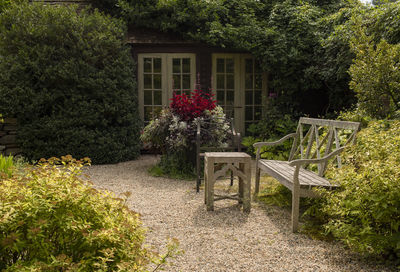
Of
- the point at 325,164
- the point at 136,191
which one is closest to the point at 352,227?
the point at 325,164

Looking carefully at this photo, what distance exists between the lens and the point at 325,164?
3.95m

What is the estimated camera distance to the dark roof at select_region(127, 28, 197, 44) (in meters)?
8.76

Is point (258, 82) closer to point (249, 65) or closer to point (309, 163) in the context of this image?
point (249, 65)

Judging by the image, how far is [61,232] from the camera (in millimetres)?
1656

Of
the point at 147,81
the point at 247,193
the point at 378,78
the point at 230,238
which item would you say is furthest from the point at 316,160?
the point at 147,81

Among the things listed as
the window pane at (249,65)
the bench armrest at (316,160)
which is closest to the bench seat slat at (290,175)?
the bench armrest at (316,160)

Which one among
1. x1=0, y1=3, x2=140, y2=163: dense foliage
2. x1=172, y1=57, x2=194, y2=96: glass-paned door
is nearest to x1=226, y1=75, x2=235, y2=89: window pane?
x1=172, y1=57, x2=194, y2=96: glass-paned door

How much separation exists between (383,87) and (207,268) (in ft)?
11.1

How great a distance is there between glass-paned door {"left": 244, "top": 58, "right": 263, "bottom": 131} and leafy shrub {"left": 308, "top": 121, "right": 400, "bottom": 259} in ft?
20.8

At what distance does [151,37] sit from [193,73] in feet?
4.63

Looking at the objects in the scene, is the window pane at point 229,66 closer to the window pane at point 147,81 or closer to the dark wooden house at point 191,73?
the dark wooden house at point 191,73

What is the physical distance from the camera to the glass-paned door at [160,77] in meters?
9.09

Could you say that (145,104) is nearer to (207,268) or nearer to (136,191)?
(136,191)

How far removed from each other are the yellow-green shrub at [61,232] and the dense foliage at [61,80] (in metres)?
5.87
